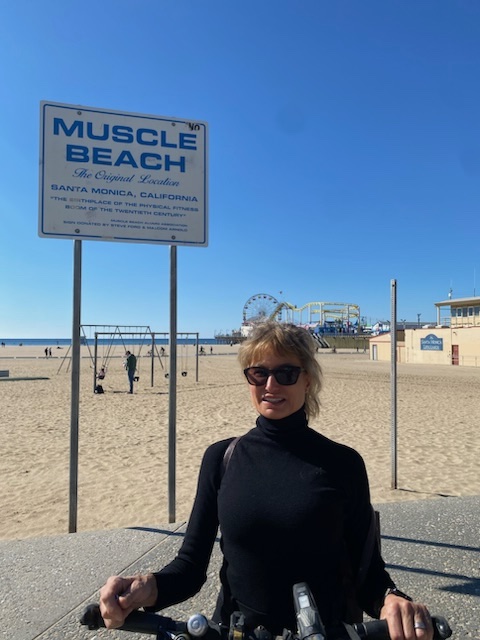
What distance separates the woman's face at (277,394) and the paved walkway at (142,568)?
1288mm

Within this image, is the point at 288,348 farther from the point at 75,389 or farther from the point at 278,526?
the point at 75,389

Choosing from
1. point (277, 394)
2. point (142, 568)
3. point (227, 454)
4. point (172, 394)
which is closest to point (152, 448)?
point (172, 394)

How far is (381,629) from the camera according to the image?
107 centimetres

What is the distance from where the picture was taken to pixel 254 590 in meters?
1.34

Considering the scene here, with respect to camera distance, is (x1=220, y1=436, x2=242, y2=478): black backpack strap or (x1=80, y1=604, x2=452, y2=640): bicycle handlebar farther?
(x1=220, y1=436, x2=242, y2=478): black backpack strap

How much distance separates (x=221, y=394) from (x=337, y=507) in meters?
14.1

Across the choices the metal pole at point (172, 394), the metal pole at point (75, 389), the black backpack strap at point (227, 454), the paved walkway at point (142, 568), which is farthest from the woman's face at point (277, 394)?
the metal pole at point (75, 389)

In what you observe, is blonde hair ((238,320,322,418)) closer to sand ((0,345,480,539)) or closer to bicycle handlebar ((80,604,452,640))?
sand ((0,345,480,539))

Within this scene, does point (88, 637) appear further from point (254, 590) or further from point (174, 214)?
point (174, 214)

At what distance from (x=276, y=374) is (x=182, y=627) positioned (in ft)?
2.47

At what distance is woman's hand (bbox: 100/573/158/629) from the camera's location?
1150mm

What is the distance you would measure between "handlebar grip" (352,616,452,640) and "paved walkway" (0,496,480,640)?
4.54 feet

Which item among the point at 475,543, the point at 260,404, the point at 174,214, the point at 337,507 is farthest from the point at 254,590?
the point at 174,214

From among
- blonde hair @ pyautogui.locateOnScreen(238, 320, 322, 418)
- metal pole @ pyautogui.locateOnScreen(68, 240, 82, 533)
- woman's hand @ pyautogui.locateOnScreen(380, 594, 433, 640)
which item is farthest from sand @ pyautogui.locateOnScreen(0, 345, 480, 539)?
woman's hand @ pyautogui.locateOnScreen(380, 594, 433, 640)
